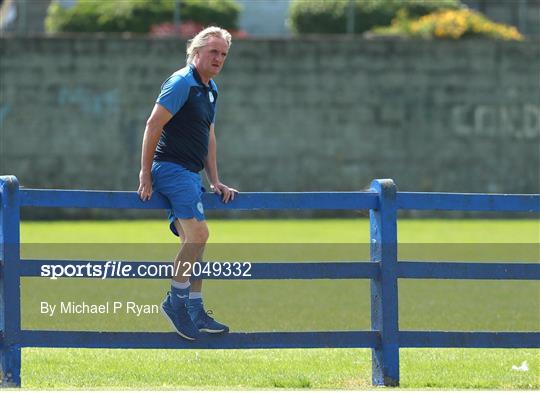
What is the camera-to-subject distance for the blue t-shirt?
7906 millimetres

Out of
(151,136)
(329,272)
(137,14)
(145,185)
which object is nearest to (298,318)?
Answer: (329,272)

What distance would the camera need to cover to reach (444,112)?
26.8 metres

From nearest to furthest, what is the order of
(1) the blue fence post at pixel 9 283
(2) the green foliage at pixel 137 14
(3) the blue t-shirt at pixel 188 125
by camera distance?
(1) the blue fence post at pixel 9 283, (3) the blue t-shirt at pixel 188 125, (2) the green foliage at pixel 137 14

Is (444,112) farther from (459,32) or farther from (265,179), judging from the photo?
(265,179)

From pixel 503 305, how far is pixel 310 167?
13.4 metres

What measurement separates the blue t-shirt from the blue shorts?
0.19 feet

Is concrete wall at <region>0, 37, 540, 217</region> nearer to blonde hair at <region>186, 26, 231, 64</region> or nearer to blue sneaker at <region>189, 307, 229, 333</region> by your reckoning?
blonde hair at <region>186, 26, 231, 64</region>

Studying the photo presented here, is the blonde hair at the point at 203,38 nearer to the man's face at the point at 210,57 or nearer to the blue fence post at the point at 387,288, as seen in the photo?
the man's face at the point at 210,57

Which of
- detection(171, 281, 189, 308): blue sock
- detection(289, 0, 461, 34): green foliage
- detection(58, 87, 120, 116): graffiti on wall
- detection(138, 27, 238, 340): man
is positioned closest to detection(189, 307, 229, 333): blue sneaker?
detection(138, 27, 238, 340): man

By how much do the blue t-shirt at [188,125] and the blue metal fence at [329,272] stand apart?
26 centimetres

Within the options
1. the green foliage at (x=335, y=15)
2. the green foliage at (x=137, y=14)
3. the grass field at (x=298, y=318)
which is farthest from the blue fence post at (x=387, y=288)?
the green foliage at (x=137, y=14)

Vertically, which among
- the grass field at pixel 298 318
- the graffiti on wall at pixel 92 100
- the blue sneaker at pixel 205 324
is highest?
the graffiti on wall at pixel 92 100

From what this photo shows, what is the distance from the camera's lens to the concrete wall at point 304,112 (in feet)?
84.8

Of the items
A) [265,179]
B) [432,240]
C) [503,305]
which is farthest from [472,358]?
[265,179]
